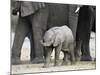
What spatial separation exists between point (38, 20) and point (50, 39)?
27 centimetres

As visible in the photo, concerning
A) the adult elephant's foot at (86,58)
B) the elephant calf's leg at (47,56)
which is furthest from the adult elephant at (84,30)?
the elephant calf's leg at (47,56)

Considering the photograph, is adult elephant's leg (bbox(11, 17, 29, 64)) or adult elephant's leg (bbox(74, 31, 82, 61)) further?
adult elephant's leg (bbox(74, 31, 82, 61))

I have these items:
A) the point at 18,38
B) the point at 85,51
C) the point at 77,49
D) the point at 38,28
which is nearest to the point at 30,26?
the point at 38,28

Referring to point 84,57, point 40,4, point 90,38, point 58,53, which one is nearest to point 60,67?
point 58,53

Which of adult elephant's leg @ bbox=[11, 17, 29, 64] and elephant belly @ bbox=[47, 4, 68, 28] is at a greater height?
elephant belly @ bbox=[47, 4, 68, 28]

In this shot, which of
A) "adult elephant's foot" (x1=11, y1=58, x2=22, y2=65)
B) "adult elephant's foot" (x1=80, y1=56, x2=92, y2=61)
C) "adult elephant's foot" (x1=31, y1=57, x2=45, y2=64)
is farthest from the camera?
"adult elephant's foot" (x1=80, y1=56, x2=92, y2=61)

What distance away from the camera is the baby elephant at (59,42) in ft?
8.71

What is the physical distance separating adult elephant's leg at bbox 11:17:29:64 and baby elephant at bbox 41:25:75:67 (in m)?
0.24

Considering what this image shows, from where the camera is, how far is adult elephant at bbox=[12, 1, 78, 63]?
2.55 m

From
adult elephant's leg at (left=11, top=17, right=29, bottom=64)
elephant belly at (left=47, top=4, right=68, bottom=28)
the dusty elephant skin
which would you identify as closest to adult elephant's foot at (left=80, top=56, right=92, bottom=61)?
the dusty elephant skin

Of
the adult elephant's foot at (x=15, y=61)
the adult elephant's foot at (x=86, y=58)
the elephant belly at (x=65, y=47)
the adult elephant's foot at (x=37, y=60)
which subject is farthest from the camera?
the adult elephant's foot at (x=86, y=58)

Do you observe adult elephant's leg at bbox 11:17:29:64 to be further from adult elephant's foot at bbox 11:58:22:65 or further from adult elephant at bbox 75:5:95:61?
adult elephant at bbox 75:5:95:61

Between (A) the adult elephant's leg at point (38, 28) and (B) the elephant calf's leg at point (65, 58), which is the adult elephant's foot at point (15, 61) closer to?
(A) the adult elephant's leg at point (38, 28)

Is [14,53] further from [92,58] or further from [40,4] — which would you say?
[92,58]
